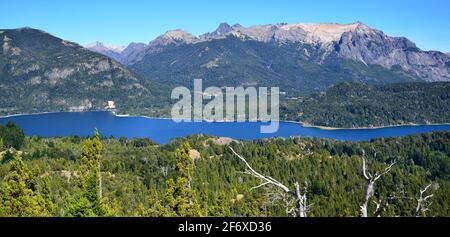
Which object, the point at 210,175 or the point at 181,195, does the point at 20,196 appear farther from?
the point at 210,175

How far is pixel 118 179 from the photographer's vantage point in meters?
75.1

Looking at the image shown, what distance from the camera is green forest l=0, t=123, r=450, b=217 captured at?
32375 millimetres

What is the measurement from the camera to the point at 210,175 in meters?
85.1

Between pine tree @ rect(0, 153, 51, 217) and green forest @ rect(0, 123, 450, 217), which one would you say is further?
green forest @ rect(0, 123, 450, 217)

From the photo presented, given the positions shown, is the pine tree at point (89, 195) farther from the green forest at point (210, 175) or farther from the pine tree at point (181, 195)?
the pine tree at point (181, 195)

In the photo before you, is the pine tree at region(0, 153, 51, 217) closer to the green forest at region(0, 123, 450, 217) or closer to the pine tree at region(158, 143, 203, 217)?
the green forest at region(0, 123, 450, 217)

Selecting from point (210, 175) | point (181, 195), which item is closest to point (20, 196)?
point (181, 195)

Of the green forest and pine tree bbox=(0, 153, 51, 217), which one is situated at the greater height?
pine tree bbox=(0, 153, 51, 217)

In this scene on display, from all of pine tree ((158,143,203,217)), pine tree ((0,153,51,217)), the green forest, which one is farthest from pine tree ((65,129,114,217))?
pine tree ((158,143,203,217))

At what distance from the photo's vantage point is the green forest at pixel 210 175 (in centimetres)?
3238

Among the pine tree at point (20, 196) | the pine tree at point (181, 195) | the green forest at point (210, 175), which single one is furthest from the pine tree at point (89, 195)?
the pine tree at point (181, 195)

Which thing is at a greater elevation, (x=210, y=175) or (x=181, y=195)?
(x=181, y=195)

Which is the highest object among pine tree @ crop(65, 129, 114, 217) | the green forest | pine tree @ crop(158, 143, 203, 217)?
pine tree @ crop(65, 129, 114, 217)
